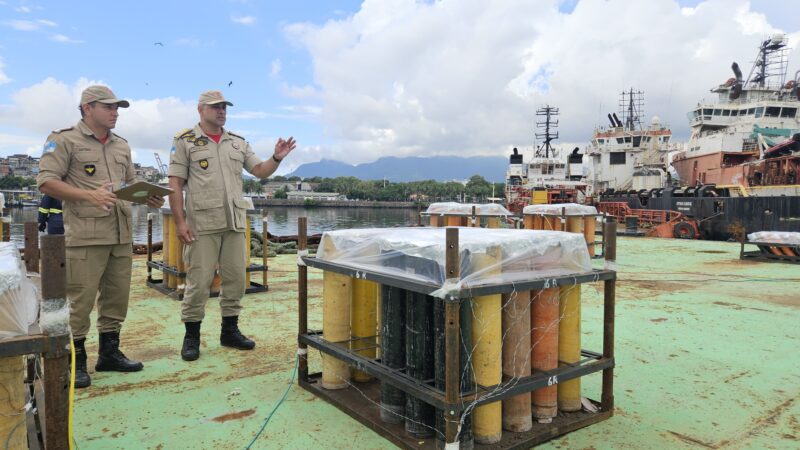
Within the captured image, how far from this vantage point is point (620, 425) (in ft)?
8.89

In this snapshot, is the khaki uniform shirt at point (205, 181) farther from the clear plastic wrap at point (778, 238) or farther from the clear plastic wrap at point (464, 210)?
the clear plastic wrap at point (778, 238)

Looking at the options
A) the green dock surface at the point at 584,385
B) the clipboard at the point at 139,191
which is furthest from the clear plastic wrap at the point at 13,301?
the clipboard at the point at 139,191

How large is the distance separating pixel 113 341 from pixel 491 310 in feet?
8.64

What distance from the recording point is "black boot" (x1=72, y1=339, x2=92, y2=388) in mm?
3100

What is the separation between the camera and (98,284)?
10.9ft

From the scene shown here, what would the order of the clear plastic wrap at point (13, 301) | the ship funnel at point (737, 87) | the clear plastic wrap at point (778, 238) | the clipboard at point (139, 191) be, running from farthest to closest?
the ship funnel at point (737, 87)
the clear plastic wrap at point (778, 238)
the clipboard at point (139, 191)
the clear plastic wrap at point (13, 301)

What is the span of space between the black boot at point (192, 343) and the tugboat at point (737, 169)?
35.7 ft

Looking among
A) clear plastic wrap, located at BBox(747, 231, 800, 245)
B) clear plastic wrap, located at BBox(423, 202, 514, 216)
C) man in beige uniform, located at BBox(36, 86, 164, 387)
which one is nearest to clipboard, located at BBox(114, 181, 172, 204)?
man in beige uniform, located at BBox(36, 86, 164, 387)

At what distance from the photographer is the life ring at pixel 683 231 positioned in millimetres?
15758

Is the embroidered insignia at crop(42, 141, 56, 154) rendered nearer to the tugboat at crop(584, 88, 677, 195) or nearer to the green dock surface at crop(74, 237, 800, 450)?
the green dock surface at crop(74, 237, 800, 450)

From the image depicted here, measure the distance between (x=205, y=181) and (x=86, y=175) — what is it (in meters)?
0.78

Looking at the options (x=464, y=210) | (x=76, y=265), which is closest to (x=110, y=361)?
(x=76, y=265)

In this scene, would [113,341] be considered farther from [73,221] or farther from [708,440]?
[708,440]

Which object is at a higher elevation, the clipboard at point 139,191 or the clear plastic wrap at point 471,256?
the clipboard at point 139,191
